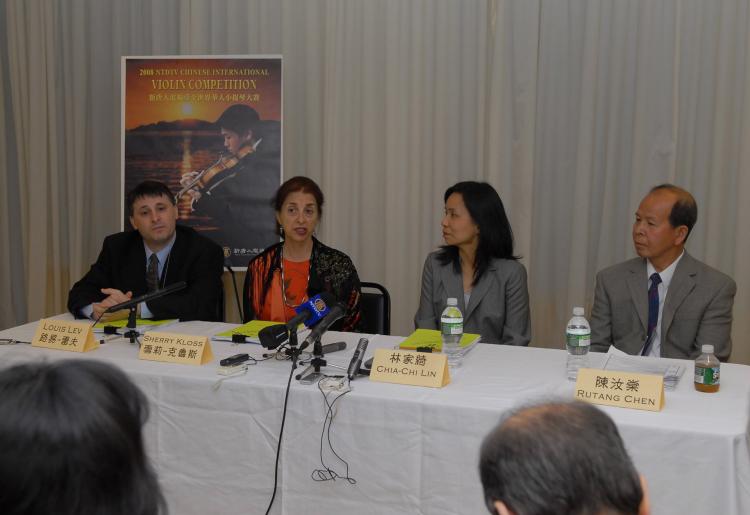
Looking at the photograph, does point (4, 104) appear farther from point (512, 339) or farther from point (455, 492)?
point (455, 492)

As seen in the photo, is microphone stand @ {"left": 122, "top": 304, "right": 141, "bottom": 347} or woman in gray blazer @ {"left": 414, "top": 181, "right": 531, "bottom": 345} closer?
microphone stand @ {"left": 122, "top": 304, "right": 141, "bottom": 347}

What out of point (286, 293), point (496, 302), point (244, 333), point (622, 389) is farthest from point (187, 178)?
point (622, 389)

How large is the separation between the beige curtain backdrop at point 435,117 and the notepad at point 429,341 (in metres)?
1.72

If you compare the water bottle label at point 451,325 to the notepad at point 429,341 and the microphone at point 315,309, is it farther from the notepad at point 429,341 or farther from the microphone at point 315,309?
the microphone at point 315,309

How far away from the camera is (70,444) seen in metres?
0.83

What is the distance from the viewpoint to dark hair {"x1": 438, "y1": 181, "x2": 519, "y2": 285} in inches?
126

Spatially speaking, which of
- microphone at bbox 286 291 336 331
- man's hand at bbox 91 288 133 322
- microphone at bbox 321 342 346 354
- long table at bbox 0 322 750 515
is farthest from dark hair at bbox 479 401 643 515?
man's hand at bbox 91 288 133 322

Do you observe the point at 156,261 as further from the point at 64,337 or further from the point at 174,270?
the point at 64,337

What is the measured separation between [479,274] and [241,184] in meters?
1.76

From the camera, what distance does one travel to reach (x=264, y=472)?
7.29 ft

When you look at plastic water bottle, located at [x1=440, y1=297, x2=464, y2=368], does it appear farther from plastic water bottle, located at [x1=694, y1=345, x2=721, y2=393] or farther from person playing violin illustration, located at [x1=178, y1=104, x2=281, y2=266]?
person playing violin illustration, located at [x1=178, y1=104, x2=281, y2=266]

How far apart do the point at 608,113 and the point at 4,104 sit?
4.04m

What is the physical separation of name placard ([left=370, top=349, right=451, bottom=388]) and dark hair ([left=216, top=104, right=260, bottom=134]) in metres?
2.42

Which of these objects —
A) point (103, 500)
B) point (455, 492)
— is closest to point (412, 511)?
point (455, 492)
